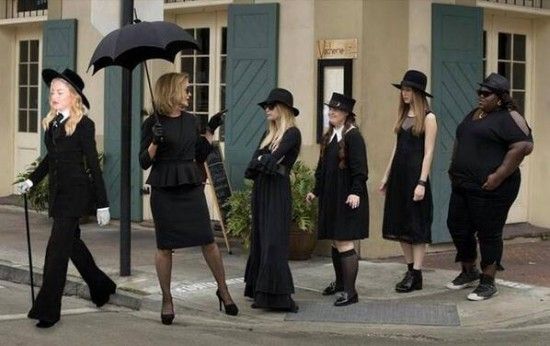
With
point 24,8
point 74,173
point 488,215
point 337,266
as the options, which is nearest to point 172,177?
point 74,173

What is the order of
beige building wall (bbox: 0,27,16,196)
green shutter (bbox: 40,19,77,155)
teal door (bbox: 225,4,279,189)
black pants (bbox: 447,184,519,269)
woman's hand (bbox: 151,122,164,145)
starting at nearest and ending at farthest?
woman's hand (bbox: 151,122,164,145) < black pants (bbox: 447,184,519,269) < teal door (bbox: 225,4,279,189) < green shutter (bbox: 40,19,77,155) < beige building wall (bbox: 0,27,16,196)

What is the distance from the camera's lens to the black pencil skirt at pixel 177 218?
7.21 meters

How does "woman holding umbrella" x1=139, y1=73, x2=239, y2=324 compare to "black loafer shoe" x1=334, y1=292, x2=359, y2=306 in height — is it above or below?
above

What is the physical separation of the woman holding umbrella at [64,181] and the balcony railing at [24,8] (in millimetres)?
6852

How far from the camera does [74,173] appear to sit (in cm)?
720

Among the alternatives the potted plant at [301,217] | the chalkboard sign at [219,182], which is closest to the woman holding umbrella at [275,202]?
the potted plant at [301,217]

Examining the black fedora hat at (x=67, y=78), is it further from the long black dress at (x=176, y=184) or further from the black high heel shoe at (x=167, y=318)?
the black high heel shoe at (x=167, y=318)

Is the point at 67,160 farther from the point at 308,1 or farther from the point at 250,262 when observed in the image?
the point at 308,1

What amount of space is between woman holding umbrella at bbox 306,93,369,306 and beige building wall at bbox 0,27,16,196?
7947mm

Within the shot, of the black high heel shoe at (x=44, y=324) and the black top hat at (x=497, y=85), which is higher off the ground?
the black top hat at (x=497, y=85)

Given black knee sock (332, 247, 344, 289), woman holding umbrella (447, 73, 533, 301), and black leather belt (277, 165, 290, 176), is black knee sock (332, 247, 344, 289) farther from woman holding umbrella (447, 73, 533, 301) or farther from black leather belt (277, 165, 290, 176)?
woman holding umbrella (447, 73, 533, 301)

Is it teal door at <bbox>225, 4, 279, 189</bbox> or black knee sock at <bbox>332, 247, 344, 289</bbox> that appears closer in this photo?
black knee sock at <bbox>332, 247, 344, 289</bbox>

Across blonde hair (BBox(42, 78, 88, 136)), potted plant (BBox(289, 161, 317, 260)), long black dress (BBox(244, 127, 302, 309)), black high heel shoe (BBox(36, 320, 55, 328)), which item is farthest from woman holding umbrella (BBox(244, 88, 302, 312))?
potted plant (BBox(289, 161, 317, 260))

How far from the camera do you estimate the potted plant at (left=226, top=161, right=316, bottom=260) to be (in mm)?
9523
